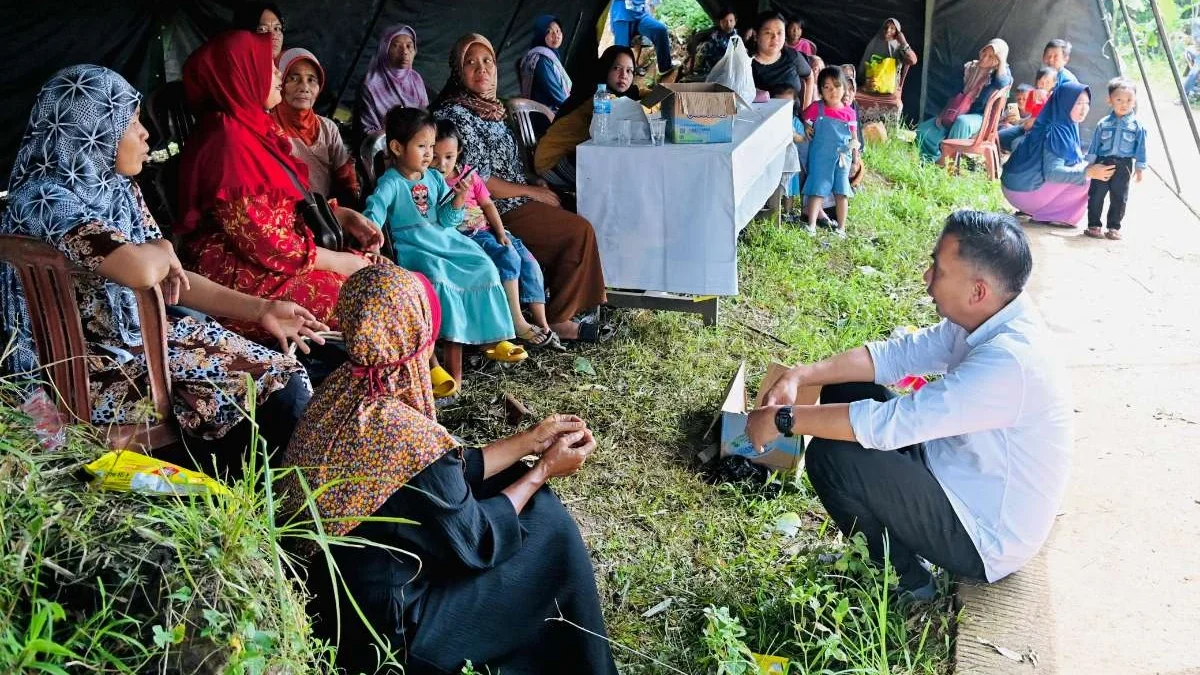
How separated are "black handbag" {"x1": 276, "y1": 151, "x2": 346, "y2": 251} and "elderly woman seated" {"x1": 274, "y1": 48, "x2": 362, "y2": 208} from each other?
746 mm

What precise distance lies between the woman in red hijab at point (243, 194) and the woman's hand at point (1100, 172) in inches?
216

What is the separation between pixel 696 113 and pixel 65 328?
2.90 metres

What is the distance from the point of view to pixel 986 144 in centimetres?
846

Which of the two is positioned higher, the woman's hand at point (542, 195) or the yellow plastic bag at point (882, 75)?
the yellow plastic bag at point (882, 75)

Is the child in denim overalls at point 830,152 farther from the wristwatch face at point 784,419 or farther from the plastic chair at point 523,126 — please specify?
the wristwatch face at point 784,419

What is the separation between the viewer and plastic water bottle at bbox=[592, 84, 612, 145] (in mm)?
4590

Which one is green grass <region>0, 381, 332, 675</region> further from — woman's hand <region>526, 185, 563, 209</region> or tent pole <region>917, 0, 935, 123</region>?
tent pole <region>917, 0, 935, 123</region>

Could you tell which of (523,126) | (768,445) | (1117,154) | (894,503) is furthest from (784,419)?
(1117,154)

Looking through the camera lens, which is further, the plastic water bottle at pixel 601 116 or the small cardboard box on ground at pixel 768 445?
the plastic water bottle at pixel 601 116

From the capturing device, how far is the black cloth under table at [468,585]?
82.3 inches

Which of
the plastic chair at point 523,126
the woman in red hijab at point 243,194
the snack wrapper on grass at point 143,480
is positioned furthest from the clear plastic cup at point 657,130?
the snack wrapper on grass at point 143,480

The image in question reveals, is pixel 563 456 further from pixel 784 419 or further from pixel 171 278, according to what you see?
pixel 171 278

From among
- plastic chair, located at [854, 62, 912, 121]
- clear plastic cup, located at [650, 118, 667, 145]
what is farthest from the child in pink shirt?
plastic chair, located at [854, 62, 912, 121]

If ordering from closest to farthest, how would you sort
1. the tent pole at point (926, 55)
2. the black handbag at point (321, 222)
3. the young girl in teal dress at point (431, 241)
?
the black handbag at point (321, 222)
the young girl in teal dress at point (431, 241)
the tent pole at point (926, 55)
